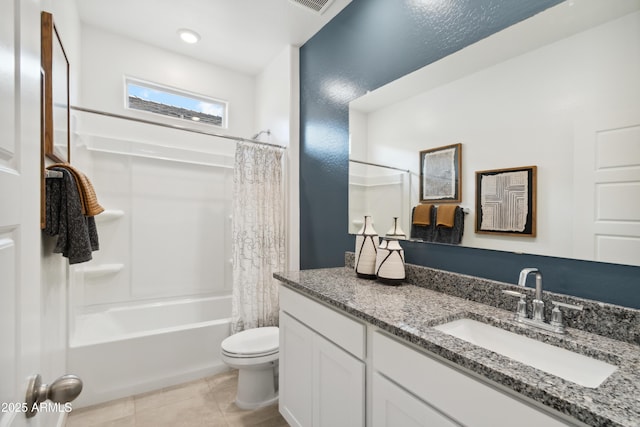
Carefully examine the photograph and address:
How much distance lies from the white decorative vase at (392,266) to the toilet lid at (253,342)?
37.3 inches

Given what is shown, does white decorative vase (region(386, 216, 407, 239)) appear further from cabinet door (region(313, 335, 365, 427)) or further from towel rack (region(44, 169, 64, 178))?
towel rack (region(44, 169, 64, 178))

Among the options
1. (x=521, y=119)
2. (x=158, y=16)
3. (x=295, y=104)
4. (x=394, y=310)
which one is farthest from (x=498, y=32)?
(x=158, y=16)

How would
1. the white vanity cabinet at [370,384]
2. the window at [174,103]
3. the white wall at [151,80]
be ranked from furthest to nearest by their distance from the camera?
the window at [174,103], the white wall at [151,80], the white vanity cabinet at [370,384]

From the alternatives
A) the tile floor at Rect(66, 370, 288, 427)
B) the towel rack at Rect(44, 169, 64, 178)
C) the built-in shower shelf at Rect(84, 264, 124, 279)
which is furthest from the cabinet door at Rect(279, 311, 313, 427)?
the built-in shower shelf at Rect(84, 264, 124, 279)

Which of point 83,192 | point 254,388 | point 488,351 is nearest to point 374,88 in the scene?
point 488,351

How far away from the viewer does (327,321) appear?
1.31 m

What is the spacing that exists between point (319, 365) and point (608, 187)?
1280mm

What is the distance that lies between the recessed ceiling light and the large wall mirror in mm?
1993

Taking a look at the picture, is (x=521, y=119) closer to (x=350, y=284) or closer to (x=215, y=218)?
(x=350, y=284)

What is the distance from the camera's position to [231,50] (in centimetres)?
275

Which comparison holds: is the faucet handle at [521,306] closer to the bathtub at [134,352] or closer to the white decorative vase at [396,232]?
the white decorative vase at [396,232]

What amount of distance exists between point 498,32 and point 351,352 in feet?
4.72

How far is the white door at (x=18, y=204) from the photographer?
1.56ft

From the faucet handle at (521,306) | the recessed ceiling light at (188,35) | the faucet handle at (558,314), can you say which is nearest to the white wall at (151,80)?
the recessed ceiling light at (188,35)
